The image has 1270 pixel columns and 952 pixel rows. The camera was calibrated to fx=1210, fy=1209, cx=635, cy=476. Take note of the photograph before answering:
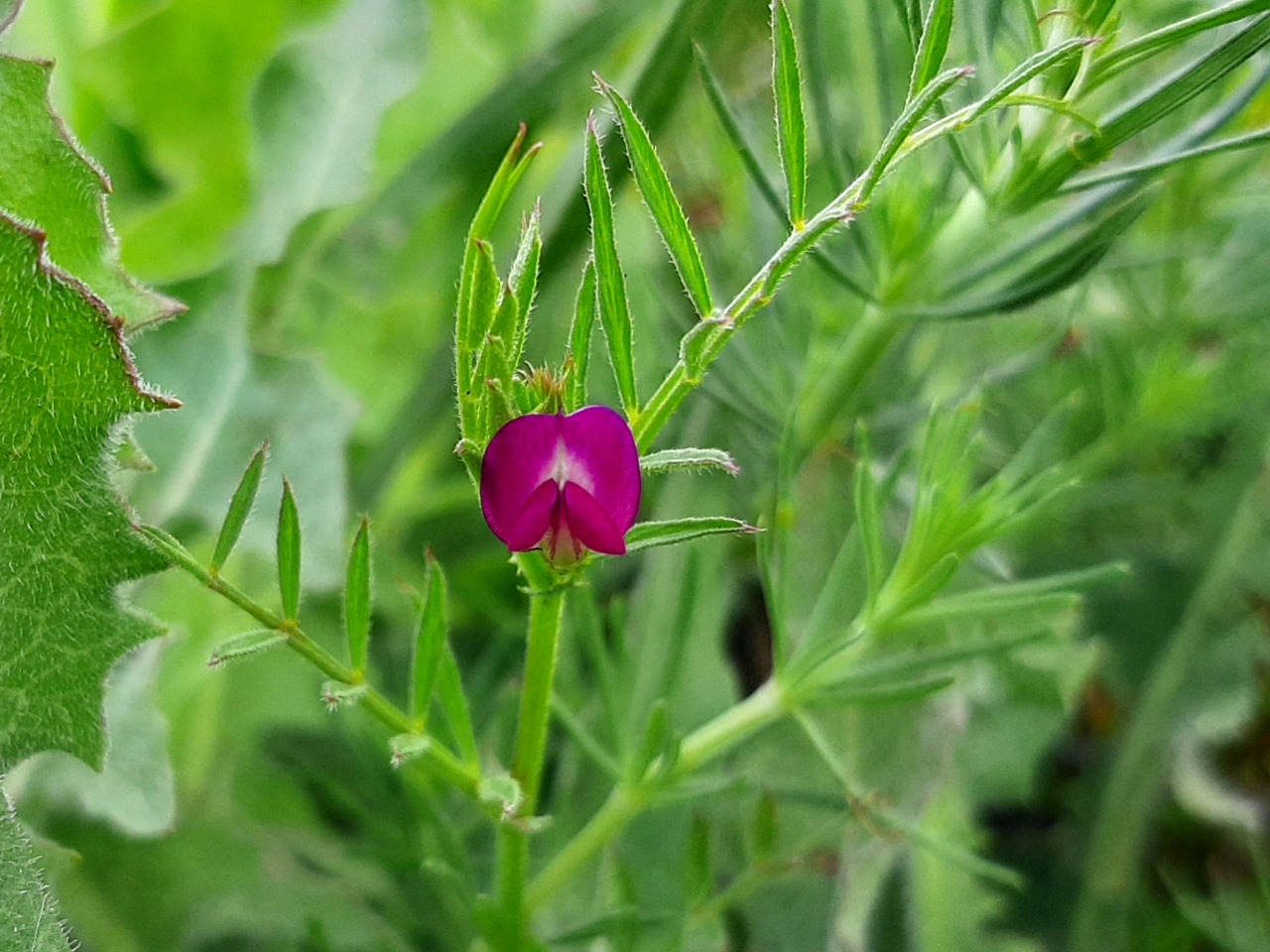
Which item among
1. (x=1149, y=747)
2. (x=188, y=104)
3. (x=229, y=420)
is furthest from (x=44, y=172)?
(x=1149, y=747)

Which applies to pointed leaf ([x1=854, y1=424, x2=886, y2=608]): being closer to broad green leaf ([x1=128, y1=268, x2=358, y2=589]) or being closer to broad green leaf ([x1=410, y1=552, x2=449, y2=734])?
broad green leaf ([x1=410, y1=552, x2=449, y2=734])

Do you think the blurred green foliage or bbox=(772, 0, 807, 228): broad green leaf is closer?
bbox=(772, 0, 807, 228): broad green leaf

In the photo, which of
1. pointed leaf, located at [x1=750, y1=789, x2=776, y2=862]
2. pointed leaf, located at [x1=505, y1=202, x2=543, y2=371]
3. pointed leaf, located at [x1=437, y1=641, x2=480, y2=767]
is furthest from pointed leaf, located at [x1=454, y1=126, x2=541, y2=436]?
pointed leaf, located at [x1=750, y1=789, x2=776, y2=862]

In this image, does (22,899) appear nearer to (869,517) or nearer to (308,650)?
(308,650)

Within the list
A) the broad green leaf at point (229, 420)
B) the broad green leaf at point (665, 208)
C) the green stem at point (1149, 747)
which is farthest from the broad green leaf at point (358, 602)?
the green stem at point (1149, 747)

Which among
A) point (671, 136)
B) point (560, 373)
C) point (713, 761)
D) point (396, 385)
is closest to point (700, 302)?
point (560, 373)

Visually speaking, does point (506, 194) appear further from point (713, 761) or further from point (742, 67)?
point (742, 67)

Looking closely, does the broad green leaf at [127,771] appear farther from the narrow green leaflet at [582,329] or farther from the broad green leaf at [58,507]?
the narrow green leaflet at [582,329]
